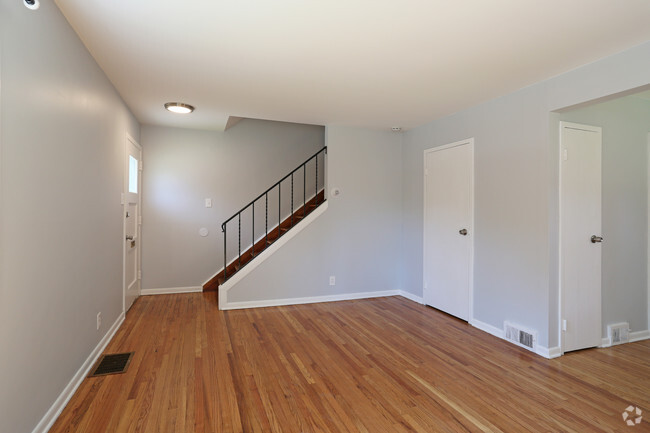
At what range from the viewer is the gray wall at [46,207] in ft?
5.02

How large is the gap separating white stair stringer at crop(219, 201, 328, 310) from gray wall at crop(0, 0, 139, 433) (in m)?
1.49

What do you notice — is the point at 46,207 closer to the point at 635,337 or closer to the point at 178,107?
the point at 178,107

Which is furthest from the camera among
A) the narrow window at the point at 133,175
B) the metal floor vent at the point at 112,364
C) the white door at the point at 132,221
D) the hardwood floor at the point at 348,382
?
the narrow window at the point at 133,175

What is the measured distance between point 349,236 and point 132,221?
284 centimetres

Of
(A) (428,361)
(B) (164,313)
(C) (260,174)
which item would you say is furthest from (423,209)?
(B) (164,313)

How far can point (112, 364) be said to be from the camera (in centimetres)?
268

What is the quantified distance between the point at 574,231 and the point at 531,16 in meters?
1.96

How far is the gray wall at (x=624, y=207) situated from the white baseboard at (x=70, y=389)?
4414 millimetres

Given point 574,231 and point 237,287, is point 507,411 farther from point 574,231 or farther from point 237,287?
point 237,287

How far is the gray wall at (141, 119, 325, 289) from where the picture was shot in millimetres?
4898

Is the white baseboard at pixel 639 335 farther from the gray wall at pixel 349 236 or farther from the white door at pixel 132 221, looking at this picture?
the white door at pixel 132 221

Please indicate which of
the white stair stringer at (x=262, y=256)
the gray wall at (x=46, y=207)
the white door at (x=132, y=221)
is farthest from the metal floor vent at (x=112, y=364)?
the white stair stringer at (x=262, y=256)

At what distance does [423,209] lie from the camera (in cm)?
455

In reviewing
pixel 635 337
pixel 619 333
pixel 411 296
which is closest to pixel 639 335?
pixel 635 337
